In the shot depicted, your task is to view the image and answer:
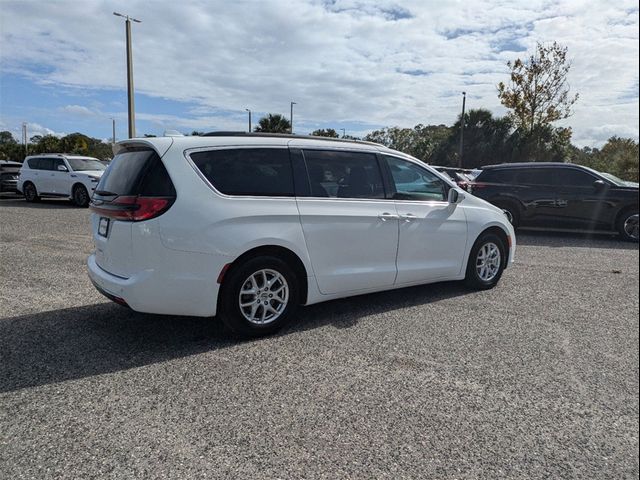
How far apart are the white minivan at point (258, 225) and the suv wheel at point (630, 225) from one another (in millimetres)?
6901

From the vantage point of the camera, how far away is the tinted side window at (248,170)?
3.79 m

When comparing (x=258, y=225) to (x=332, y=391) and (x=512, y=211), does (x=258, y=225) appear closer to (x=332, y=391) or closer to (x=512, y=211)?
(x=332, y=391)

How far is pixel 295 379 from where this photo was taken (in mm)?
3283

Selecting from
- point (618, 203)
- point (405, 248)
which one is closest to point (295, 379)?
point (405, 248)

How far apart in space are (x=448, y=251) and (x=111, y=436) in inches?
148

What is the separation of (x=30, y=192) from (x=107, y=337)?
14.8 m

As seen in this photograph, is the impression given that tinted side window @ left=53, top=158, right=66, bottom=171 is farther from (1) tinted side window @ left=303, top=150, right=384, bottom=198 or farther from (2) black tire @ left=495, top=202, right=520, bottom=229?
(1) tinted side window @ left=303, top=150, right=384, bottom=198

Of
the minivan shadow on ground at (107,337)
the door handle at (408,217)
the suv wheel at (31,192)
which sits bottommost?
the minivan shadow on ground at (107,337)

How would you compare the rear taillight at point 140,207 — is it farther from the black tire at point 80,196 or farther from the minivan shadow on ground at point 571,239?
the black tire at point 80,196

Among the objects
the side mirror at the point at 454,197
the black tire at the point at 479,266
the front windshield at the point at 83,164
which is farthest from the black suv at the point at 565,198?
the front windshield at the point at 83,164

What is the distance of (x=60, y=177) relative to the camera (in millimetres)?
15367

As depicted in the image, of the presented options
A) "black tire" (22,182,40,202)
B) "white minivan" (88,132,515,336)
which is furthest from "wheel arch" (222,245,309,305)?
"black tire" (22,182,40,202)

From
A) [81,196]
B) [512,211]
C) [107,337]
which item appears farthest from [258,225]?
[81,196]

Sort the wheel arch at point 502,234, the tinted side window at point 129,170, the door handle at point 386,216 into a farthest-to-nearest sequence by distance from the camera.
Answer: the wheel arch at point 502,234
the door handle at point 386,216
the tinted side window at point 129,170
